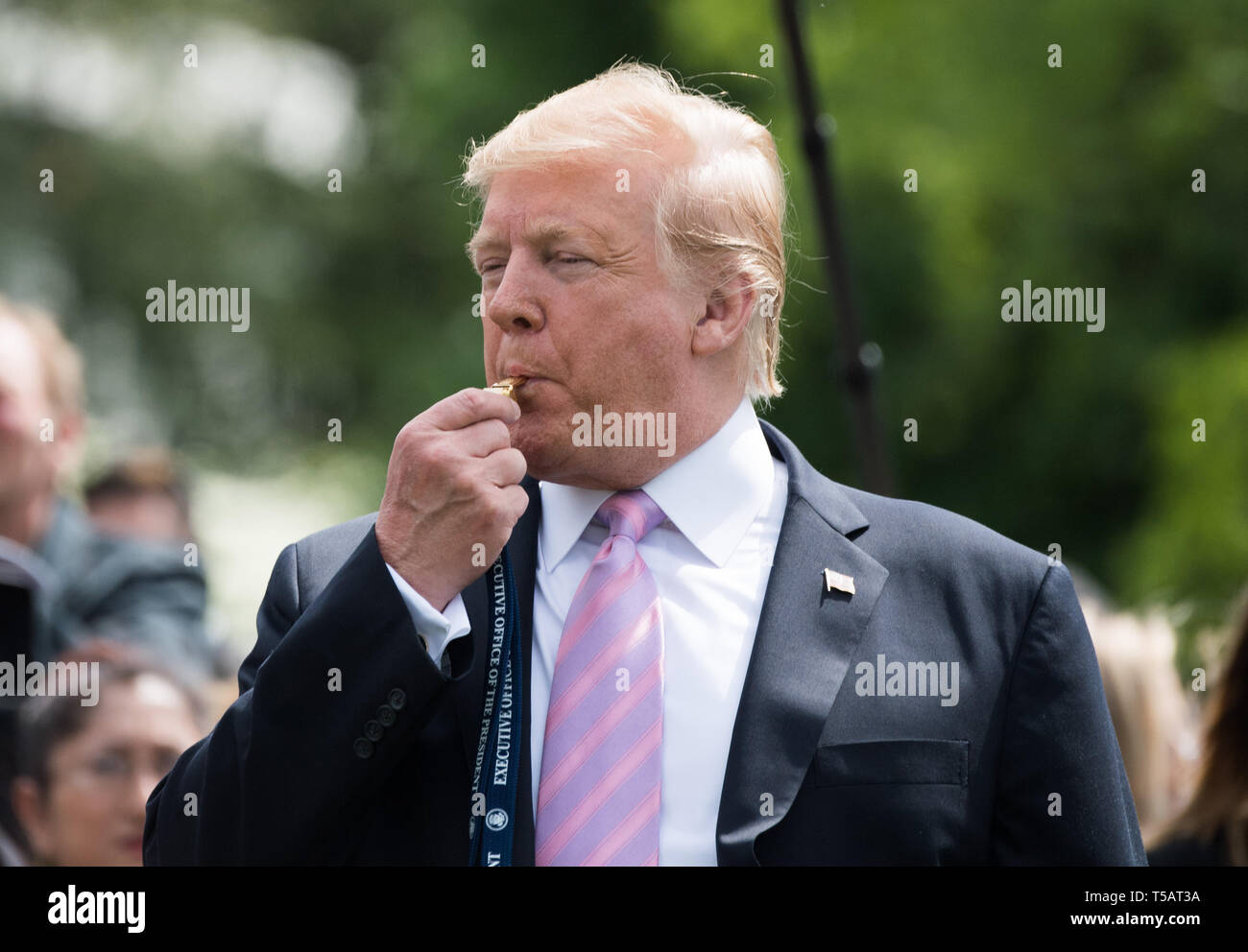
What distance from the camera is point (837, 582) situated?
2.62 m

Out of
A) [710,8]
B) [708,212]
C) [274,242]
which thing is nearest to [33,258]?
[274,242]

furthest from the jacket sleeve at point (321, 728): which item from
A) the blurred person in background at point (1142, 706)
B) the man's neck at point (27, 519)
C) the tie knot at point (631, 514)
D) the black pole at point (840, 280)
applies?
the blurred person in background at point (1142, 706)

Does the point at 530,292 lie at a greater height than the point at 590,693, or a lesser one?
greater

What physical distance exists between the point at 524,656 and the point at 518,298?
572mm

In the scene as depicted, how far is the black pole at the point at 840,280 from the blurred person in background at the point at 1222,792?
3.20 feet

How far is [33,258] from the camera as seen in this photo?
1588 centimetres

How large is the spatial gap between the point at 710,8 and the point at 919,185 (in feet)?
5.60

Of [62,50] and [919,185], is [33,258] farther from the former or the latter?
[919,185]

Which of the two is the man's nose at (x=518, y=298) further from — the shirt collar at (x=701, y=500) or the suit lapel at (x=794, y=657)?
the suit lapel at (x=794, y=657)

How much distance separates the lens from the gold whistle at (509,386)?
2.56m

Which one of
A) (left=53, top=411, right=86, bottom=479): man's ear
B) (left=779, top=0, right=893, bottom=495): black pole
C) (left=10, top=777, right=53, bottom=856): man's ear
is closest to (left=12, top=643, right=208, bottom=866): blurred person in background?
(left=10, top=777, right=53, bottom=856): man's ear

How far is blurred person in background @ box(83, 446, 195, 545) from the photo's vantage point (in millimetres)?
5113

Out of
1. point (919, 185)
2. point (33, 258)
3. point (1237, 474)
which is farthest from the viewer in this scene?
point (33, 258)

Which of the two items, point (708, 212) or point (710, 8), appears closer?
point (708, 212)
